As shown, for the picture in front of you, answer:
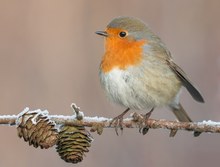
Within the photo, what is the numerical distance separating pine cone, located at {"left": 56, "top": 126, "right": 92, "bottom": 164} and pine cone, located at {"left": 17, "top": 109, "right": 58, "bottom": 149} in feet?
0.12

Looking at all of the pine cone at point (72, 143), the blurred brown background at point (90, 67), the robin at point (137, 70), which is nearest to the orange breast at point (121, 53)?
the robin at point (137, 70)

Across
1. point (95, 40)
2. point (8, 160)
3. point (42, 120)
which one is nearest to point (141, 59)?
point (42, 120)

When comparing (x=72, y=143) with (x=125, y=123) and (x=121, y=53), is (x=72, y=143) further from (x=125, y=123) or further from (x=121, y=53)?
(x=121, y=53)

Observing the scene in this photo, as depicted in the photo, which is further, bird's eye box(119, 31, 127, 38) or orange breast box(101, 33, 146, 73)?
bird's eye box(119, 31, 127, 38)

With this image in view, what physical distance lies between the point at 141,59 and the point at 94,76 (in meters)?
2.12

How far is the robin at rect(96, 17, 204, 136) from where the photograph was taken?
300 cm

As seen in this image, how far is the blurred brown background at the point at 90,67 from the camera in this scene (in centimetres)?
457

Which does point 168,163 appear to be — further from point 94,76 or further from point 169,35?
point 169,35

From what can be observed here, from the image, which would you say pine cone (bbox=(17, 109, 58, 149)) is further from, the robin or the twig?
the robin

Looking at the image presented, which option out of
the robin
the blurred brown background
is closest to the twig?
the robin

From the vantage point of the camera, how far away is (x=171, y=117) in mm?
5129

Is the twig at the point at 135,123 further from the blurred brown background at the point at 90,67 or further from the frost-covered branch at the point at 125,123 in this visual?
the blurred brown background at the point at 90,67

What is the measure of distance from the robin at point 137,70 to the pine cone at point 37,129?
1062 millimetres

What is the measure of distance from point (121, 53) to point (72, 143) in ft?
4.18
